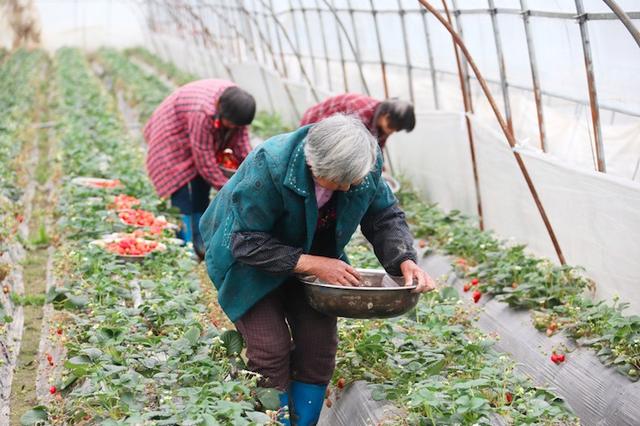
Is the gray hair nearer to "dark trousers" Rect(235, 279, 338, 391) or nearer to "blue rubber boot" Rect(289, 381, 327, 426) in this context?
"dark trousers" Rect(235, 279, 338, 391)

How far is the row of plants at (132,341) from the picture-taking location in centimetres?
336

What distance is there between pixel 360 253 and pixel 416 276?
2.38m

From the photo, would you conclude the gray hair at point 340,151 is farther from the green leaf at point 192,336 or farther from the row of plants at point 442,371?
the green leaf at point 192,336

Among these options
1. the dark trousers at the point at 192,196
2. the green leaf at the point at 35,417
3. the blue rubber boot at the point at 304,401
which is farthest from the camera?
the dark trousers at the point at 192,196

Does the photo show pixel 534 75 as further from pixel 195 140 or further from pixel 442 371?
pixel 442 371

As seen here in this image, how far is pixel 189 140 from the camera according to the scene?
6289 millimetres

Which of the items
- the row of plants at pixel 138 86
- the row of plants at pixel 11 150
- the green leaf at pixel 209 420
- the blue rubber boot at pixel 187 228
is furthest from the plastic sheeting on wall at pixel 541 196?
the row of plants at pixel 138 86

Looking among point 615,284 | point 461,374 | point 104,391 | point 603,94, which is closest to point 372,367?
point 461,374

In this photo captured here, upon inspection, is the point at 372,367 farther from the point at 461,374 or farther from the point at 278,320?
the point at 278,320

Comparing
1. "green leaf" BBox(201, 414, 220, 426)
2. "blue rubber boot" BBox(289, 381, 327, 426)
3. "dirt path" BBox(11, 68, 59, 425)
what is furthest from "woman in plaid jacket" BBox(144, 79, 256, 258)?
"green leaf" BBox(201, 414, 220, 426)

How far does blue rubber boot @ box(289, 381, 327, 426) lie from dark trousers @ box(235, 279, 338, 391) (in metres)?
0.03

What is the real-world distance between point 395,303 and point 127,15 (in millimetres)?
31644

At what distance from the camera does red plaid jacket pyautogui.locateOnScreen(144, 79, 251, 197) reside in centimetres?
595

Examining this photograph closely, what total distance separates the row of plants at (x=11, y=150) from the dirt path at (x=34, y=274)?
8.1 inches
